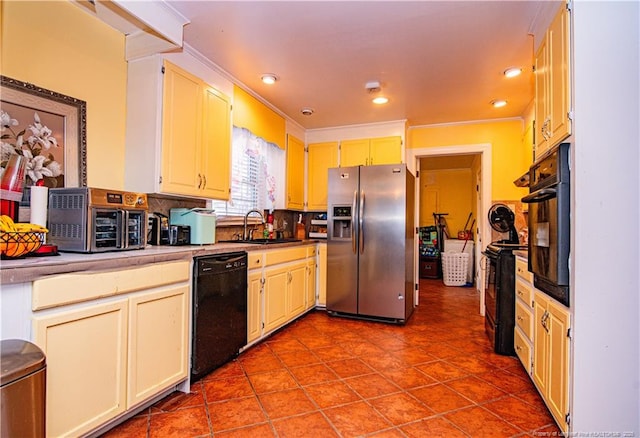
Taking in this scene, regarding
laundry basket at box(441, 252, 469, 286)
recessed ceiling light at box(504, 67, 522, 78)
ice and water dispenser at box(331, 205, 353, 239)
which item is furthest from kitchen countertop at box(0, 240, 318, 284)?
laundry basket at box(441, 252, 469, 286)

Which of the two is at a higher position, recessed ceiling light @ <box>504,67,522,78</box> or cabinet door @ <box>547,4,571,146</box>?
recessed ceiling light @ <box>504,67,522,78</box>

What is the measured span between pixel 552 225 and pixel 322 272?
266cm

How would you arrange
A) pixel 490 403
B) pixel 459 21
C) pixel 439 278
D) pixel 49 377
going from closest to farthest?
pixel 49 377 → pixel 490 403 → pixel 459 21 → pixel 439 278

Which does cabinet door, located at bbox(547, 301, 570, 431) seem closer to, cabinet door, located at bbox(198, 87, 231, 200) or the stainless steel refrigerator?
the stainless steel refrigerator

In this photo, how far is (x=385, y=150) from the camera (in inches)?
165

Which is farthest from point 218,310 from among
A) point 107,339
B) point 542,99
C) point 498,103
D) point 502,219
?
point 498,103

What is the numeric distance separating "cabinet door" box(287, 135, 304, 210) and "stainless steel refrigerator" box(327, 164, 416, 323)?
56 centimetres

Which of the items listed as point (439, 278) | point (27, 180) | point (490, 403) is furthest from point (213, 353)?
point (439, 278)

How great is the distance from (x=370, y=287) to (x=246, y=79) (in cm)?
241

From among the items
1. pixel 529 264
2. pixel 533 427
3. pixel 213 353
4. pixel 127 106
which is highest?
pixel 127 106

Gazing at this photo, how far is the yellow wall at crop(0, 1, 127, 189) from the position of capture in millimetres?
1803

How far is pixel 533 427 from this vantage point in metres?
1.78

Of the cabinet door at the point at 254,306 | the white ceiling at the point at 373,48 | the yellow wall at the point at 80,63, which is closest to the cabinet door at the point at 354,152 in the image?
the white ceiling at the point at 373,48

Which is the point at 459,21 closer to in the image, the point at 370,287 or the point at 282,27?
the point at 282,27
